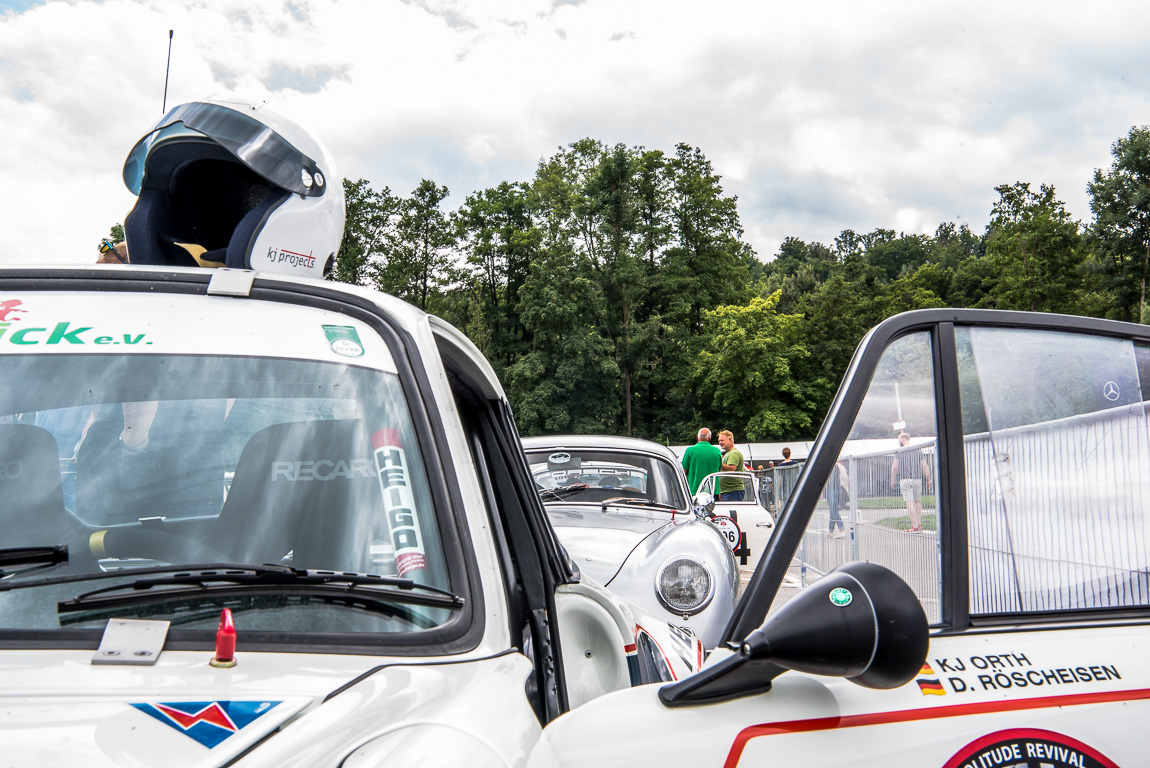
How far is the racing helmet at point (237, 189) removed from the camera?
9.37 feet

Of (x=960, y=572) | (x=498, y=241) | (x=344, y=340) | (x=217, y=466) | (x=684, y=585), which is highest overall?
(x=498, y=241)

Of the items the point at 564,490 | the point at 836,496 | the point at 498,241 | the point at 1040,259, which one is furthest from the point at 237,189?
the point at 1040,259

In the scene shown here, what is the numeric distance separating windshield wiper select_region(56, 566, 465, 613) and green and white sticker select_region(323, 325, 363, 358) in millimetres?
454

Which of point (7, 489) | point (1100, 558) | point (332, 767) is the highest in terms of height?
point (7, 489)

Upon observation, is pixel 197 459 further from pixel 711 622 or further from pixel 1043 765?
pixel 711 622

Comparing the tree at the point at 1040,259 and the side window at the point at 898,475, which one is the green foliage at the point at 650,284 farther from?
the side window at the point at 898,475

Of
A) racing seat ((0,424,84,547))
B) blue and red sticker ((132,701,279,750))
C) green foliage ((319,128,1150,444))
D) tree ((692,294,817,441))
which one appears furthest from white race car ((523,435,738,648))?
tree ((692,294,817,441))

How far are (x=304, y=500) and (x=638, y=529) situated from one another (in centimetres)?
484

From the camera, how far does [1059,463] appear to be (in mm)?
1672

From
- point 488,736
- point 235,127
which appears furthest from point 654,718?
point 235,127

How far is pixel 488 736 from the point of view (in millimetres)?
1196

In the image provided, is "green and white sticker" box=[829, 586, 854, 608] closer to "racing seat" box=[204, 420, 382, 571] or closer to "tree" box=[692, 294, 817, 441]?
"racing seat" box=[204, 420, 382, 571]

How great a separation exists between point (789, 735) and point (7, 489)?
135 cm

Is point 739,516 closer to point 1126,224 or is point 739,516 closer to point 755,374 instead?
point 755,374
